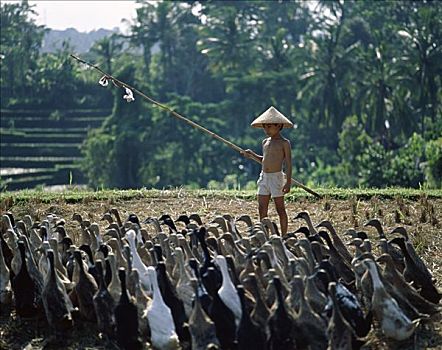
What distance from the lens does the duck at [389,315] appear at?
6.36 metres

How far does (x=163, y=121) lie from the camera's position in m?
42.8

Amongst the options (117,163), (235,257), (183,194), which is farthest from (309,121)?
(235,257)

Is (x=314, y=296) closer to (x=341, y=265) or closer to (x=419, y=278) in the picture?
(x=341, y=265)

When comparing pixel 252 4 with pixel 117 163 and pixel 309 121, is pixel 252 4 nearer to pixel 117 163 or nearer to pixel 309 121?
pixel 309 121

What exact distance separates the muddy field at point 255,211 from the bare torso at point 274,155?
4.46 feet

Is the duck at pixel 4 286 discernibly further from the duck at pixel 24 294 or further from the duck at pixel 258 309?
the duck at pixel 258 309

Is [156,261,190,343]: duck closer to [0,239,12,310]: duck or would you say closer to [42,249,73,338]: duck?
[42,249,73,338]: duck

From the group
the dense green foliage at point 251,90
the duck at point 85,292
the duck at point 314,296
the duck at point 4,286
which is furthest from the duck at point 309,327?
the dense green foliage at point 251,90

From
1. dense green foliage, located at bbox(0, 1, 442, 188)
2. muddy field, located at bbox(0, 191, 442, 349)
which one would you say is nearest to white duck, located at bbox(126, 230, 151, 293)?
muddy field, located at bbox(0, 191, 442, 349)

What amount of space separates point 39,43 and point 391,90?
29.9m

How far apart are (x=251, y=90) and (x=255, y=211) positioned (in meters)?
34.6

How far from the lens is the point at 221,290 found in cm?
662

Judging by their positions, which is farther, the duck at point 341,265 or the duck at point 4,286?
the duck at point 4,286

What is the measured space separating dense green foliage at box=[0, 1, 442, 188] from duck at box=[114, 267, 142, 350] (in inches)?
749
